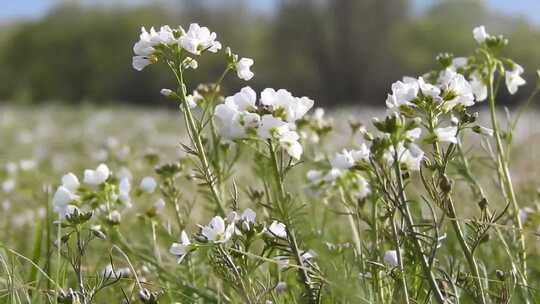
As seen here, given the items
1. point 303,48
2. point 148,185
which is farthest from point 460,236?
point 303,48

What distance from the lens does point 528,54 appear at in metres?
29.4

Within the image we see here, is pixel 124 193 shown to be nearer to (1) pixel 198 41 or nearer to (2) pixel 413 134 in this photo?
(1) pixel 198 41

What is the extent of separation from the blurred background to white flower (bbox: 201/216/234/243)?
25.6 meters

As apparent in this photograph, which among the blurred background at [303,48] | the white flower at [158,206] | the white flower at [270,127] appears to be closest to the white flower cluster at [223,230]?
the white flower at [270,127]

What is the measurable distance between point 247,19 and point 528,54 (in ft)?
46.7

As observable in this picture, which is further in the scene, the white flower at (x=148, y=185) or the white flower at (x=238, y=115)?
the white flower at (x=148, y=185)


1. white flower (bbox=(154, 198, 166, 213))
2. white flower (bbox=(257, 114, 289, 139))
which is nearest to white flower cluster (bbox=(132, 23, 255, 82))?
white flower (bbox=(257, 114, 289, 139))

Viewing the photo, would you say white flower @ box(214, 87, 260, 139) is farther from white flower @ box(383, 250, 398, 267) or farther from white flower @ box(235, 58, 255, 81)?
white flower @ box(383, 250, 398, 267)

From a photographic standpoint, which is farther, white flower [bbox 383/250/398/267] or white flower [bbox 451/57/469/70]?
white flower [bbox 451/57/469/70]

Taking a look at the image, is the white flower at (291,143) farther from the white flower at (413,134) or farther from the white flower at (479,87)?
the white flower at (479,87)

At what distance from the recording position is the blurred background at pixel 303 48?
3134 cm

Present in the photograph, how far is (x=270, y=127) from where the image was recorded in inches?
56.2

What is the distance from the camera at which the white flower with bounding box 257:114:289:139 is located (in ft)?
4.66

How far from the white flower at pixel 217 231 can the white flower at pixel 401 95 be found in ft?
1.31
